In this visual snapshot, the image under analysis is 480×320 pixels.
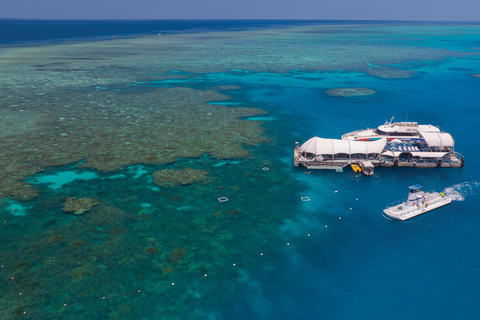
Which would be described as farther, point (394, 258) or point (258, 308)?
point (394, 258)

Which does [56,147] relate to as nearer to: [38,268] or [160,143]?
[160,143]

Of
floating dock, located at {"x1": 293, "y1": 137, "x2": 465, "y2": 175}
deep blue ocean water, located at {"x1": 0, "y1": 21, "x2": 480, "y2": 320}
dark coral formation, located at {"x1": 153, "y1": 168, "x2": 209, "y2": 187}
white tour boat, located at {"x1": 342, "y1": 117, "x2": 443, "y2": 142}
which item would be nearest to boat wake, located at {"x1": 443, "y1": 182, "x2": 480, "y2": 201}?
deep blue ocean water, located at {"x1": 0, "y1": 21, "x2": 480, "y2": 320}

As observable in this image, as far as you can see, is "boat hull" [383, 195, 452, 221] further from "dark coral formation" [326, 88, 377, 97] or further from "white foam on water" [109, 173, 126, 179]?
"dark coral formation" [326, 88, 377, 97]

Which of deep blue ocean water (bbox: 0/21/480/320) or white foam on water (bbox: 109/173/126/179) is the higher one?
white foam on water (bbox: 109/173/126/179)

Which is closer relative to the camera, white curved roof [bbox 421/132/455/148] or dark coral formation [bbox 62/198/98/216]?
dark coral formation [bbox 62/198/98/216]

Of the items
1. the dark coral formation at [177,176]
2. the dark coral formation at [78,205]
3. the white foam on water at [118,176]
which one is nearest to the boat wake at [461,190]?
the dark coral formation at [177,176]

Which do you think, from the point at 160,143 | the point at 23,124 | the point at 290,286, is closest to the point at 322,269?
the point at 290,286

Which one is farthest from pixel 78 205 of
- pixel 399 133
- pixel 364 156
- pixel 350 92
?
pixel 350 92
